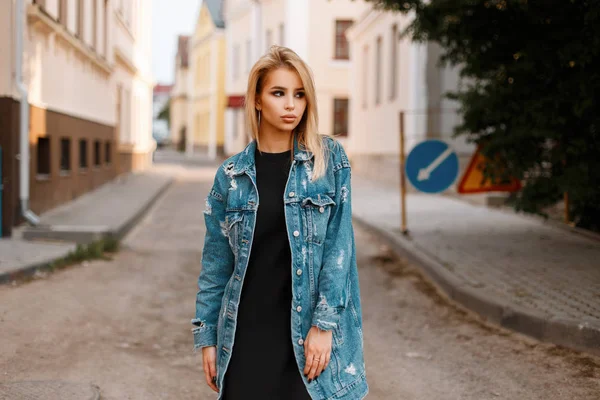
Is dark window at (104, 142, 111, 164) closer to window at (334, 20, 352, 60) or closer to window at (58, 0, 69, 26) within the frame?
window at (58, 0, 69, 26)

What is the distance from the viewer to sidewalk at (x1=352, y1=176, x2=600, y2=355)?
6211 millimetres

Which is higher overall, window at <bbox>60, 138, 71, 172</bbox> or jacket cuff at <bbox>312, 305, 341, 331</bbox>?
window at <bbox>60, 138, 71, 172</bbox>

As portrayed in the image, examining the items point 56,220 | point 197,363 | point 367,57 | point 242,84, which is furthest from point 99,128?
point 242,84

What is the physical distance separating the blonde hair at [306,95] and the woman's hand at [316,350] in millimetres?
499

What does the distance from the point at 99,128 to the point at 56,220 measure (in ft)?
23.5

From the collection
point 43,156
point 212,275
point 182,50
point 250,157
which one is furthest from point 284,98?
point 182,50

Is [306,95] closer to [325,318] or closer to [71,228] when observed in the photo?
[325,318]

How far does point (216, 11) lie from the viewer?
59000 mm

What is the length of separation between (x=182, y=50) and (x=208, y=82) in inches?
1189

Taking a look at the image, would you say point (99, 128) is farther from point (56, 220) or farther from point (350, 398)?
point (350, 398)

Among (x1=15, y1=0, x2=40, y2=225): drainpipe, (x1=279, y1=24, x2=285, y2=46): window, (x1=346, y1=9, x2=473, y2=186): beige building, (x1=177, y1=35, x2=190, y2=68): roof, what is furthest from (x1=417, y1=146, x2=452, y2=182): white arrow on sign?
(x1=177, y1=35, x2=190, y2=68): roof

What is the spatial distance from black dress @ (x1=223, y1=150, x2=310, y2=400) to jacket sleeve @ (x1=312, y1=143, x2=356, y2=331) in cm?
12

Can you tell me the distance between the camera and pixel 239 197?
2836mm

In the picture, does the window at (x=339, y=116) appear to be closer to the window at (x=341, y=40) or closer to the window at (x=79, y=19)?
the window at (x=341, y=40)
